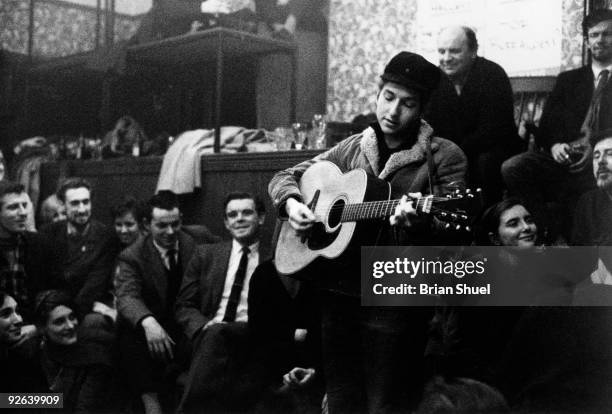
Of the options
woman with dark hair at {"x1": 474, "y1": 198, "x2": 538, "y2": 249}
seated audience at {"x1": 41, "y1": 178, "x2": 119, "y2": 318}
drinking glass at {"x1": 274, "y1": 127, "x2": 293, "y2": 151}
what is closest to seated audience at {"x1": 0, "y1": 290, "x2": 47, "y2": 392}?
seated audience at {"x1": 41, "y1": 178, "x2": 119, "y2": 318}

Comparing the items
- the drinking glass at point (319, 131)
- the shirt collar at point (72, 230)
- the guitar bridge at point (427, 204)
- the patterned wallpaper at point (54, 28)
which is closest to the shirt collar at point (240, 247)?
the drinking glass at point (319, 131)

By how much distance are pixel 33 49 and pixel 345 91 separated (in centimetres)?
206

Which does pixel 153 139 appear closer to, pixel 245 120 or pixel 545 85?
pixel 245 120

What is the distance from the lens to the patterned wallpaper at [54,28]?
16.6ft

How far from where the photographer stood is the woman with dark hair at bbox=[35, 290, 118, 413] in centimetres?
353

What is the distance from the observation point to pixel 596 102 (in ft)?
9.62

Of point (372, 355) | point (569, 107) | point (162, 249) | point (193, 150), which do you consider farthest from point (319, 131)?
point (372, 355)

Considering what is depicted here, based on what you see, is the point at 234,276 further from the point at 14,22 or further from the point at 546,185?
the point at 14,22

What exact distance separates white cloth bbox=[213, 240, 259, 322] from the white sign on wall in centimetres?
149

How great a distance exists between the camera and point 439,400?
A: 2.57 metres

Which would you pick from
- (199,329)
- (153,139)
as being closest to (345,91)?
(153,139)

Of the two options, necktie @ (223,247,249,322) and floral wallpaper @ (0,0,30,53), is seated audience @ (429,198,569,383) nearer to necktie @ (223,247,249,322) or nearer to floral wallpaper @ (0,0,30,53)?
necktie @ (223,247,249,322)

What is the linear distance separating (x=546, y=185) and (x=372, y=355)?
1032 mm

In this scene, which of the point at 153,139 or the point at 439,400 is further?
the point at 153,139
